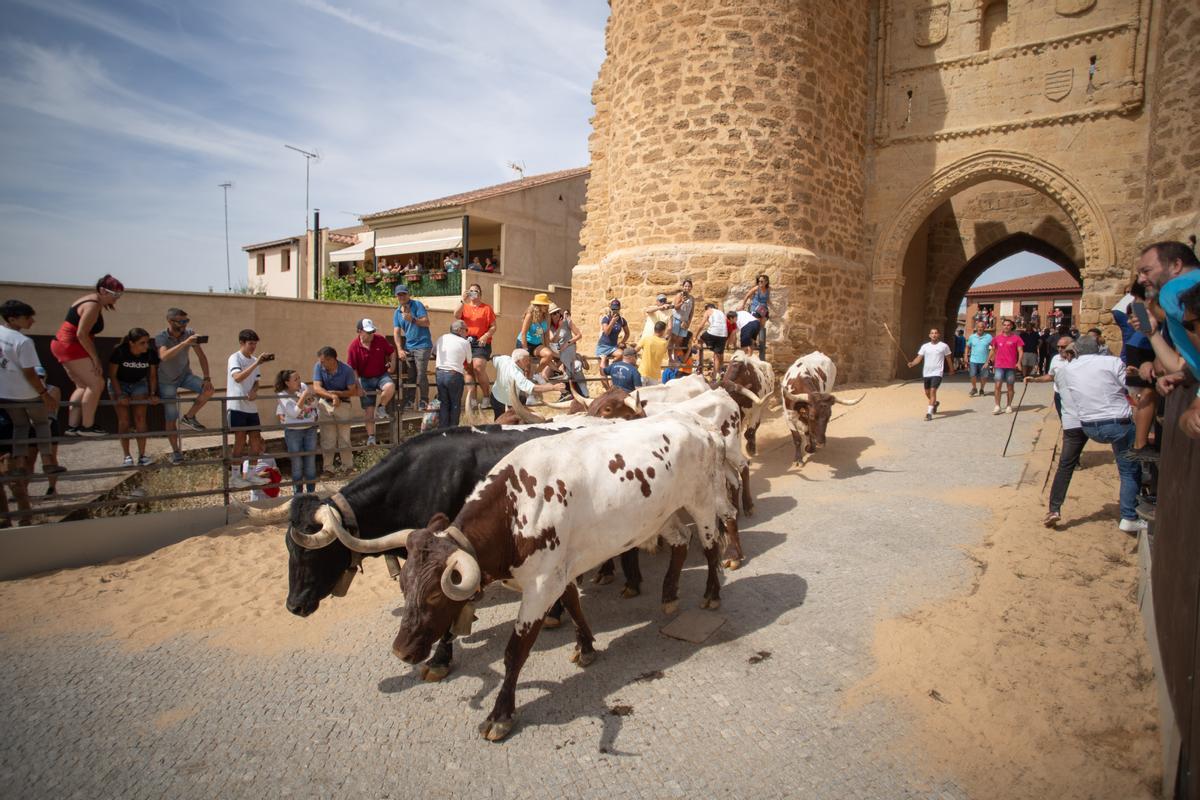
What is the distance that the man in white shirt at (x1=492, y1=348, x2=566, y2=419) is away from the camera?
6.47 meters

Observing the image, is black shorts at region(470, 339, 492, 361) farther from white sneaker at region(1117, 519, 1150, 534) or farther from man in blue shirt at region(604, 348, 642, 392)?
white sneaker at region(1117, 519, 1150, 534)

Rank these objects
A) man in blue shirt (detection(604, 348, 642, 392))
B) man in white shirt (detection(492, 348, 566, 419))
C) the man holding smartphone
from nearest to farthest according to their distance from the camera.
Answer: man in white shirt (detection(492, 348, 566, 419)) → the man holding smartphone → man in blue shirt (detection(604, 348, 642, 392))

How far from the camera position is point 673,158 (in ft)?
40.1

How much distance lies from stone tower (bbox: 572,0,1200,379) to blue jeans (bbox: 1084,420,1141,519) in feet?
22.7

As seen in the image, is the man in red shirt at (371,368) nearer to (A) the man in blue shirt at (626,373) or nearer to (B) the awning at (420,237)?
(A) the man in blue shirt at (626,373)

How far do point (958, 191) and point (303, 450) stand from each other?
558 inches

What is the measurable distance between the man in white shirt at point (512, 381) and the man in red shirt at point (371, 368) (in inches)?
53.7

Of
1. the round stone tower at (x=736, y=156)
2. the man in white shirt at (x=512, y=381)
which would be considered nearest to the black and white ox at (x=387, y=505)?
the man in white shirt at (x=512, y=381)

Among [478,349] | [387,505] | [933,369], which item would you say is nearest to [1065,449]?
[933,369]

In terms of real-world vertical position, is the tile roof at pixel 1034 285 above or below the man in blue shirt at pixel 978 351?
above

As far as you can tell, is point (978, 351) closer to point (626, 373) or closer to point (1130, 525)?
point (1130, 525)

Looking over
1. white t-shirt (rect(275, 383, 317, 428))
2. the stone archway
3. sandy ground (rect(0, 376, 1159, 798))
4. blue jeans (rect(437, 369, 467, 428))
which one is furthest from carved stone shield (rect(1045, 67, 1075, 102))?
white t-shirt (rect(275, 383, 317, 428))

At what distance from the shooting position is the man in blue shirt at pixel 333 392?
7.30 meters

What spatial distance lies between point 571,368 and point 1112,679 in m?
7.46
